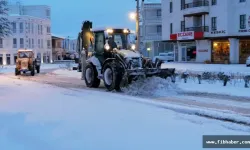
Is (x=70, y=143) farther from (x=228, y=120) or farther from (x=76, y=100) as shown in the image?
(x=76, y=100)

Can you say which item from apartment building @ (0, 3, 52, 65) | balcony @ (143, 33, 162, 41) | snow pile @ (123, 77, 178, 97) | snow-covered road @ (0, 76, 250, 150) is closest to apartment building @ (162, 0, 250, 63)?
balcony @ (143, 33, 162, 41)

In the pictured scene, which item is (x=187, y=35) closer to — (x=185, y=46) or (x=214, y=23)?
(x=185, y=46)

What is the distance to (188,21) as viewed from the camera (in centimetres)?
Answer: 5538

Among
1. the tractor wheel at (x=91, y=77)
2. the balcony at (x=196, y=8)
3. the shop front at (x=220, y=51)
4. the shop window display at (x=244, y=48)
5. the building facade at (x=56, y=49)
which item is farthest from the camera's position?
the building facade at (x=56, y=49)

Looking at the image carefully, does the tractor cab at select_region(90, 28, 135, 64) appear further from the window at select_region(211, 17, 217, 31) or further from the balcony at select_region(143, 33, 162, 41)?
the balcony at select_region(143, 33, 162, 41)

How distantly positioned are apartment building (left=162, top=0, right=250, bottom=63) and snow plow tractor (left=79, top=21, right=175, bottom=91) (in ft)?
105

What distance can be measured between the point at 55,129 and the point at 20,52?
26670 millimetres

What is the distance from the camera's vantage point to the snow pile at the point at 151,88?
1562 centimetres

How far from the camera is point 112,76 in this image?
56.0ft

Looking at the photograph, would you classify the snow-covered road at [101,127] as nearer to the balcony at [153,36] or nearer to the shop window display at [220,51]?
the shop window display at [220,51]

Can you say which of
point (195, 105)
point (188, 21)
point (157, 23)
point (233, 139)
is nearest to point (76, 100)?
point (195, 105)

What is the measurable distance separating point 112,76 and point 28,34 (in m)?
69.3

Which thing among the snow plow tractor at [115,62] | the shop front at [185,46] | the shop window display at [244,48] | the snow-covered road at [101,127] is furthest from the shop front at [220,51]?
the snow-covered road at [101,127]

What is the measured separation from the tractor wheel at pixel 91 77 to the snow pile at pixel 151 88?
331 cm
